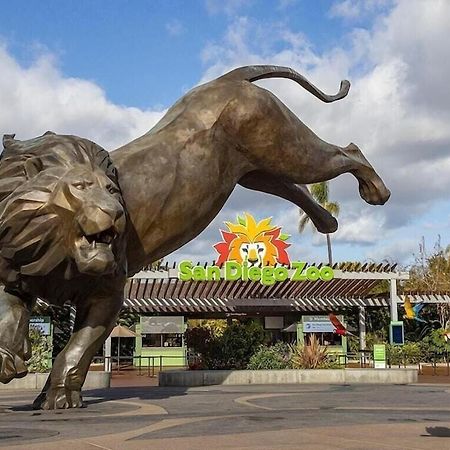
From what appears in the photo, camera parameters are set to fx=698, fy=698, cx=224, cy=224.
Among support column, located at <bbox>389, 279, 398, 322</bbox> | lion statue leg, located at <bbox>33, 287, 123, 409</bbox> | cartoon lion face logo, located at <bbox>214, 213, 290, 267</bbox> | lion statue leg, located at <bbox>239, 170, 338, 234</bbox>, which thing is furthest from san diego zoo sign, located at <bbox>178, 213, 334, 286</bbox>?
lion statue leg, located at <bbox>33, 287, 123, 409</bbox>

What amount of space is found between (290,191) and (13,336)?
4.61m

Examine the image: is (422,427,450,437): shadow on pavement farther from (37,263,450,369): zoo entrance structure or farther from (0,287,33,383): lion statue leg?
(37,263,450,369): zoo entrance structure

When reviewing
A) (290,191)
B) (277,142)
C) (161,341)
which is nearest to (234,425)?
(277,142)

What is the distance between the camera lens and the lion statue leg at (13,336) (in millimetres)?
6281

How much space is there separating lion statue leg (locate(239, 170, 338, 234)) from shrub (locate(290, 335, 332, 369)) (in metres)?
4.64

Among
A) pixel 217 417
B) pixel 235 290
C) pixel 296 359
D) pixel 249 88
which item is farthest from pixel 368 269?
pixel 217 417

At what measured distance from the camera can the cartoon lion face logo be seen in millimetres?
28536

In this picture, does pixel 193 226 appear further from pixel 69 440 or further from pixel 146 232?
pixel 69 440

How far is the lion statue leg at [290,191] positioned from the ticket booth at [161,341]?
2073cm

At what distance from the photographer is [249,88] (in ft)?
28.1

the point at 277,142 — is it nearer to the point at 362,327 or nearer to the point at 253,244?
the point at 253,244

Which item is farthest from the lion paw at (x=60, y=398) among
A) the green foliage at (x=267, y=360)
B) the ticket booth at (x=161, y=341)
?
the ticket booth at (x=161, y=341)

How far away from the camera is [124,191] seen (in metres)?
7.41

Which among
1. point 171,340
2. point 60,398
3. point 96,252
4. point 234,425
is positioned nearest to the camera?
point 234,425
